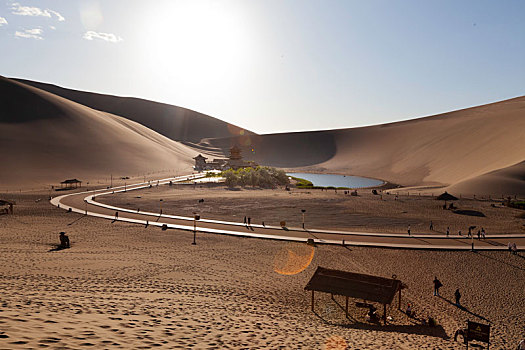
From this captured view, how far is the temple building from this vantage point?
10244 cm

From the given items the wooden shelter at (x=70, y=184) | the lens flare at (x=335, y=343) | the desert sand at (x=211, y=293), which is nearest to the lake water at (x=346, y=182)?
the wooden shelter at (x=70, y=184)

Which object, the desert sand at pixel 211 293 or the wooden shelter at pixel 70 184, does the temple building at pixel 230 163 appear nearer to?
the wooden shelter at pixel 70 184

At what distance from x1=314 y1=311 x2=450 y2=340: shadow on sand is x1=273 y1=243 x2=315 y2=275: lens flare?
6.82 meters

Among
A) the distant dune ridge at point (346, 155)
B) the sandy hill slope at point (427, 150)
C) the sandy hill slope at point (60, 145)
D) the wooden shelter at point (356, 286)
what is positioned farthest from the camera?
the sandy hill slope at point (60, 145)

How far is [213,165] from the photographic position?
391 feet

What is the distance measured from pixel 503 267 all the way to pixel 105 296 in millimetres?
24421

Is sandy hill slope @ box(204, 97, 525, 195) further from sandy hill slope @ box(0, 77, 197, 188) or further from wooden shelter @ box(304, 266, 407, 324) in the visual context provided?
sandy hill slope @ box(0, 77, 197, 188)

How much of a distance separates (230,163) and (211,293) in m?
87.0

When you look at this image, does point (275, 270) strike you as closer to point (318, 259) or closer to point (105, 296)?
point (318, 259)

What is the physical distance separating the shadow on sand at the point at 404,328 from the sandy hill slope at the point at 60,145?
70020 mm

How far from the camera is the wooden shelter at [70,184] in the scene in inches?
2499

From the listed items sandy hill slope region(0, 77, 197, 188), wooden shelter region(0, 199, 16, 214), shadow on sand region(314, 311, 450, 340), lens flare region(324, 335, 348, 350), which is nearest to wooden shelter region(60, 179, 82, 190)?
sandy hill slope region(0, 77, 197, 188)

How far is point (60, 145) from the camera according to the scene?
87.1 metres

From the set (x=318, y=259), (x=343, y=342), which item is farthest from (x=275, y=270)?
(x=343, y=342)
